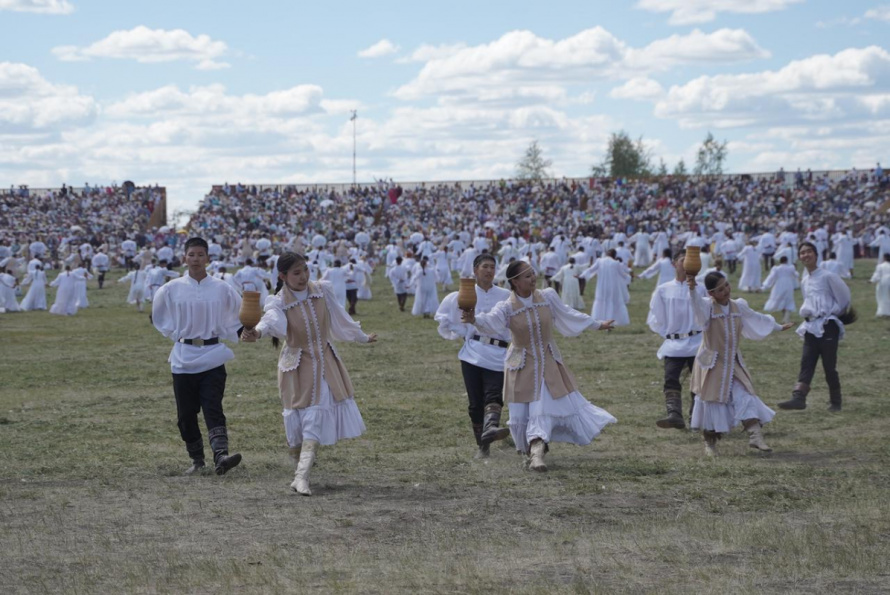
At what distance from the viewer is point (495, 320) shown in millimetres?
9000

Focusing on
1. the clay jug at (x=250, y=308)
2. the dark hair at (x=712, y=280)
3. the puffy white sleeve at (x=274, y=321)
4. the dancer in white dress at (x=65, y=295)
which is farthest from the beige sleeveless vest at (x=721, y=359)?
the dancer in white dress at (x=65, y=295)

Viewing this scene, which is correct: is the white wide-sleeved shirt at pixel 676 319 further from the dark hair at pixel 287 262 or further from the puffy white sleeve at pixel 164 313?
the puffy white sleeve at pixel 164 313

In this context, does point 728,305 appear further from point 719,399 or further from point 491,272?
point 491,272

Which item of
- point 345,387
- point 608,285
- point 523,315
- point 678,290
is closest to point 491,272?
point 523,315

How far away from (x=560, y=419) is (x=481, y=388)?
0.93 metres

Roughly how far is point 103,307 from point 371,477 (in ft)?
77.3

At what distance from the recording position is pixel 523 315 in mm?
9102

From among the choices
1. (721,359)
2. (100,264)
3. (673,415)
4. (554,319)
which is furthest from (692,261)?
(100,264)

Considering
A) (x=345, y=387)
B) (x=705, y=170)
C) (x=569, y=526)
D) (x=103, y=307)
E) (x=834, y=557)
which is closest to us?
(x=834, y=557)

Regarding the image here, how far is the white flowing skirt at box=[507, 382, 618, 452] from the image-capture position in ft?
29.7

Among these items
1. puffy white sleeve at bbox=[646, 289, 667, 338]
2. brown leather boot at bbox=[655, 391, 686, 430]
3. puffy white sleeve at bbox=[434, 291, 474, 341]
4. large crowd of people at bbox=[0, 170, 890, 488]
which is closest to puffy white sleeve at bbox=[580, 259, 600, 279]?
large crowd of people at bbox=[0, 170, 890, 488]

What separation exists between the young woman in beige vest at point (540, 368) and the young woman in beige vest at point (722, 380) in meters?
1.16

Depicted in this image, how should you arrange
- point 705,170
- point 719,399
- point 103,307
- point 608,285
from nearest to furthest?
point 719,399 < point 608,285 < point 103,307 < point 705,170

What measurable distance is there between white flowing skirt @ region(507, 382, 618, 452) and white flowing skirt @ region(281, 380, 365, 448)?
4.58ft
